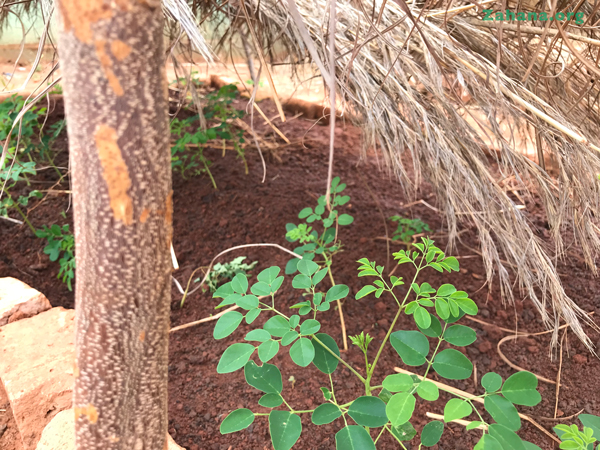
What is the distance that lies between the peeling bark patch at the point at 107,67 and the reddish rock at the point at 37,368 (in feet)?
3.89

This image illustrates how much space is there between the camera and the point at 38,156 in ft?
9.54

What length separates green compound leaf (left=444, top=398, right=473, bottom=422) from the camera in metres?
0.73

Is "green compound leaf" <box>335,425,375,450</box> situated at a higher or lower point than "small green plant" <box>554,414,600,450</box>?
lower

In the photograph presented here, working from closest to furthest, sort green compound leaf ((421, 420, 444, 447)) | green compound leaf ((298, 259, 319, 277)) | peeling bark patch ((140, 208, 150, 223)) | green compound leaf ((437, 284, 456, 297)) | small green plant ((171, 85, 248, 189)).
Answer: peeling bark patch ((140, 208, 150, 223)), green compound leaf ((421, 420, 444, 447)), green compound leaf ((437, 284, 456, 297)), green compound leaf ((298, 259, 319, 277)), small green plant ((171, 85, 248, 189))

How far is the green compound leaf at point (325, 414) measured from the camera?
2.74 feet

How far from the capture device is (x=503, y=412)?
2.54ft

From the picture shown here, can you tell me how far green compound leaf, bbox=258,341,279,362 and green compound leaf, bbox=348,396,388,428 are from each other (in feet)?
0.59

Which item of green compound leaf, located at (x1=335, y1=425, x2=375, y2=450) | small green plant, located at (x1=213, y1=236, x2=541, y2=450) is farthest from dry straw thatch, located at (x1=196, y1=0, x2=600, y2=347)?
green compound leaf, located at (x1=335, y1=425, x2=375, y2=450)

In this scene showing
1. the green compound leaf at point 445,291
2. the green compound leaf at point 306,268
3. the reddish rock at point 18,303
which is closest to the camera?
the green compound leaf at point 445,291

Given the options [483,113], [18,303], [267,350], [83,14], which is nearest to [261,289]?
[267,350]

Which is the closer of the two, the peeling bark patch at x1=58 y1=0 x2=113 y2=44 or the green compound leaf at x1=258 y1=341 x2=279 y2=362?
the peeling bark patch at x1=58 y1=0 x2=113 y2=44

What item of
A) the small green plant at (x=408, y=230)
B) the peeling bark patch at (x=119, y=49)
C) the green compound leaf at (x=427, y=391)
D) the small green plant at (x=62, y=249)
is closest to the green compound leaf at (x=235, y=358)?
the green compound leaf at (x=427, y=391)

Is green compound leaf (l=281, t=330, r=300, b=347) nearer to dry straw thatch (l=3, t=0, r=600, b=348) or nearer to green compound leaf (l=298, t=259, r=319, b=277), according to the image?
green compound leaf (l=298, t=259, r=319, b=277)

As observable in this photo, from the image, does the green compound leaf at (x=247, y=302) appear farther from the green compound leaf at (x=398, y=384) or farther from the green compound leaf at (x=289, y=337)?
the green compound leaf at (x=398, y=384)
